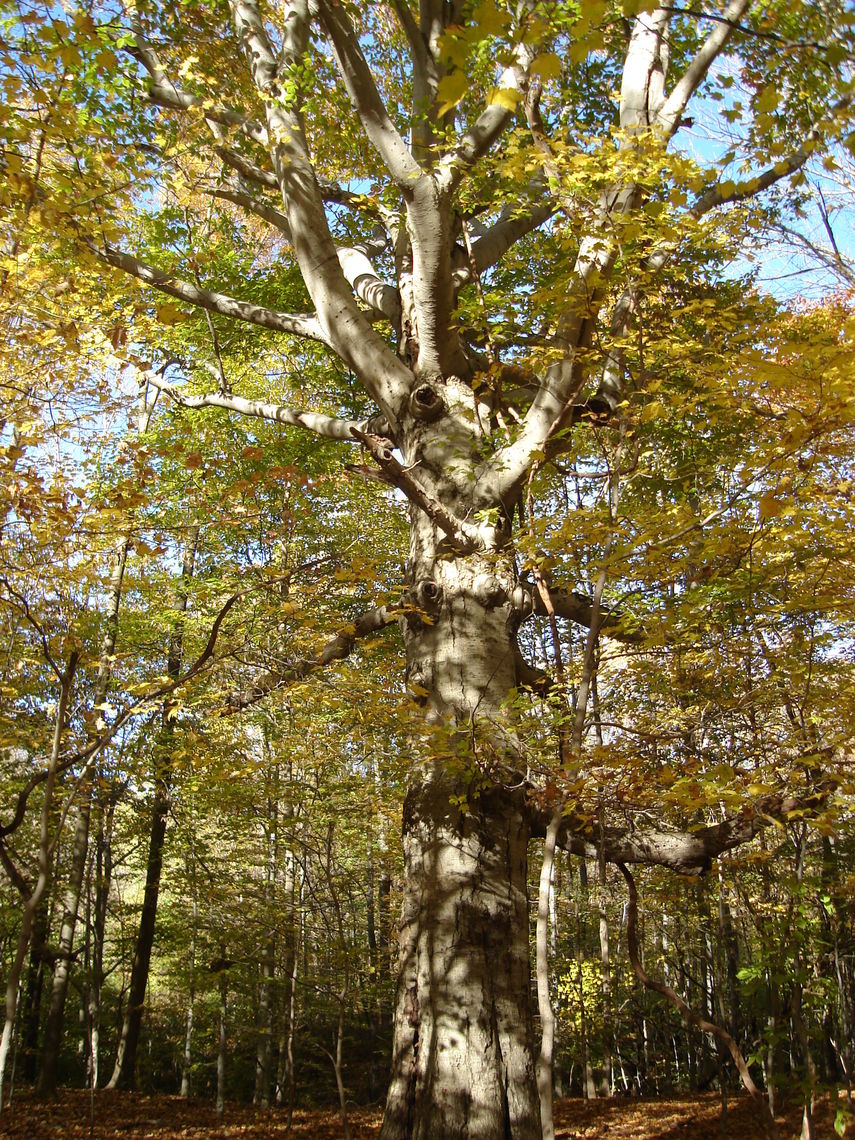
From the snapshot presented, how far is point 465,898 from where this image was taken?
11.7ft

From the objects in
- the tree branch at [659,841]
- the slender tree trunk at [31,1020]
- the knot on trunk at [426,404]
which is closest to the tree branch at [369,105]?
the knot on trunk at [426,404]

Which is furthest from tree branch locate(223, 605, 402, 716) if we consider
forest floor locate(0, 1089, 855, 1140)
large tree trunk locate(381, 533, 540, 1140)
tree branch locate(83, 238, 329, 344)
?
forest floor locate(0, 1089, 855, 1140)

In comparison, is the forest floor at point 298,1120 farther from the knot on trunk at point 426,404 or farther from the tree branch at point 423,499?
the knot on trunk at point 426,404

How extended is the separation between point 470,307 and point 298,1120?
9708 mm

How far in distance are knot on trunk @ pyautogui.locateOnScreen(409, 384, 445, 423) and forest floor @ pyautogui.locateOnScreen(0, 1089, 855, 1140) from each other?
20.0 ft

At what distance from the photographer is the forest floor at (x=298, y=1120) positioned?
24.1 ft

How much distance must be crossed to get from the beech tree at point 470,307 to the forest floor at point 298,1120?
14.2 ft

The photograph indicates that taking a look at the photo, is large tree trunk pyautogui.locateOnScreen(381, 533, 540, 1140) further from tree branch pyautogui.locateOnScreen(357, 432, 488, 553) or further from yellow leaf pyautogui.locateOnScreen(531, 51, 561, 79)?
yellow leaf pyautogui.locateOnScreen(531, 51, 561, 79)

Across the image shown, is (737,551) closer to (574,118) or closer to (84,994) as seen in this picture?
(574,118)

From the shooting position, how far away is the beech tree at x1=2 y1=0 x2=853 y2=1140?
3.30 m

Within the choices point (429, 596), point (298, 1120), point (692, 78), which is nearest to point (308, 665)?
point (429, 596)

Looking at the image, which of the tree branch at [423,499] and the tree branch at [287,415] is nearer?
the tree branch at [423,499]

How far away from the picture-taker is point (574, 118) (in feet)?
21.2

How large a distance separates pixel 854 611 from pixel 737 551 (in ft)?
2.13
